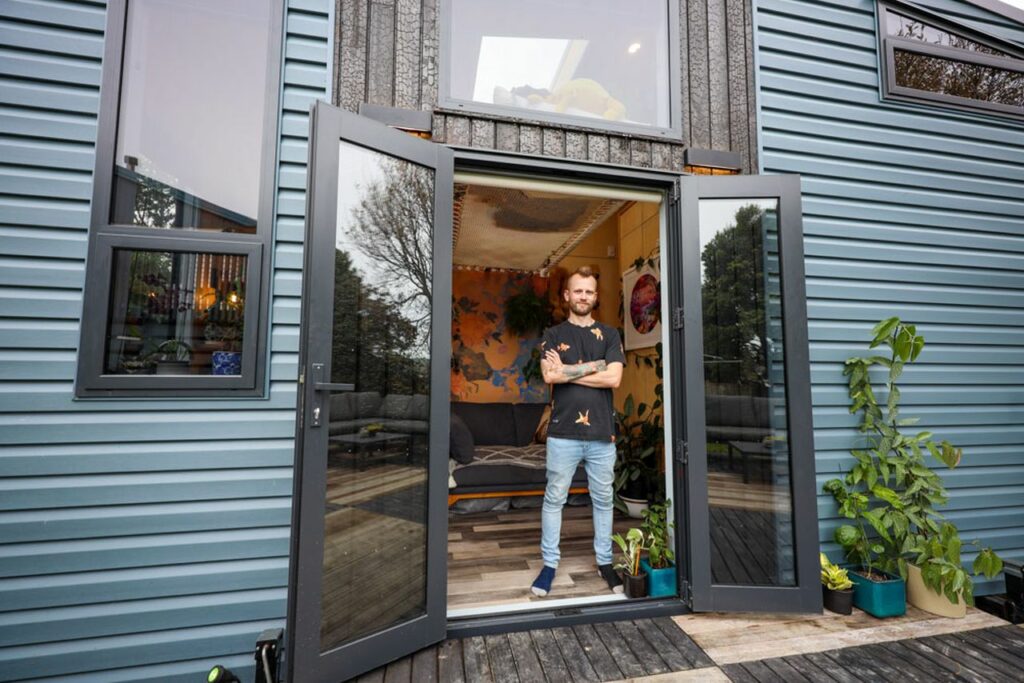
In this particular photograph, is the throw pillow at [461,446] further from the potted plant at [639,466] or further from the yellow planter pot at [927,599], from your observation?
the yellow planter pot at [927,599]

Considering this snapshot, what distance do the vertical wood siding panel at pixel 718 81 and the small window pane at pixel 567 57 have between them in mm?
269

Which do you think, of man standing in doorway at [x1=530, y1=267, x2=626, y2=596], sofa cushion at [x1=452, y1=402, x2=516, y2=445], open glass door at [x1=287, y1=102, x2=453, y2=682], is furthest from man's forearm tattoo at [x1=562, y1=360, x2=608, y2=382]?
sofa cushion at [x1=452, y1=402, x2=516, y2=445]

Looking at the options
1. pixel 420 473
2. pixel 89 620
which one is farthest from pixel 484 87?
pixel 89 620

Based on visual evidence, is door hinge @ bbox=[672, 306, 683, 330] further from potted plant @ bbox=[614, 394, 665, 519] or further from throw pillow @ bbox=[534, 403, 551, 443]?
throw pillow @ bbox=[534, 403, 551, 443]

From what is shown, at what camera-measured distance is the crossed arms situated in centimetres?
260

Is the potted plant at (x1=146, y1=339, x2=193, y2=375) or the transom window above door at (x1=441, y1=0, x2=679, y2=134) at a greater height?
the transom window above door at (x1=441, y1=0, x2=679, y2=134)

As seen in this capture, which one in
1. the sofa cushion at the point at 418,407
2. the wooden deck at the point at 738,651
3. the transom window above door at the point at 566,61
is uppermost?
the transom window above door at the point at 566,61

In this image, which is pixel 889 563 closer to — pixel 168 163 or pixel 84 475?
pixel 84 475

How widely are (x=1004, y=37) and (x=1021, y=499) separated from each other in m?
3.03

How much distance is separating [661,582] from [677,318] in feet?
4.57

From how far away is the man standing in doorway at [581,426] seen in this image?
8.49 ft

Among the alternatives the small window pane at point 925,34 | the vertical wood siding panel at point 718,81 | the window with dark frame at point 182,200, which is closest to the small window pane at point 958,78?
the small window pane at point 925,34

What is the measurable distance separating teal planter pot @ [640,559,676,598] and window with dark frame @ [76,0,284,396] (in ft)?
7.24

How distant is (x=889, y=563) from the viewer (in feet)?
8.10
